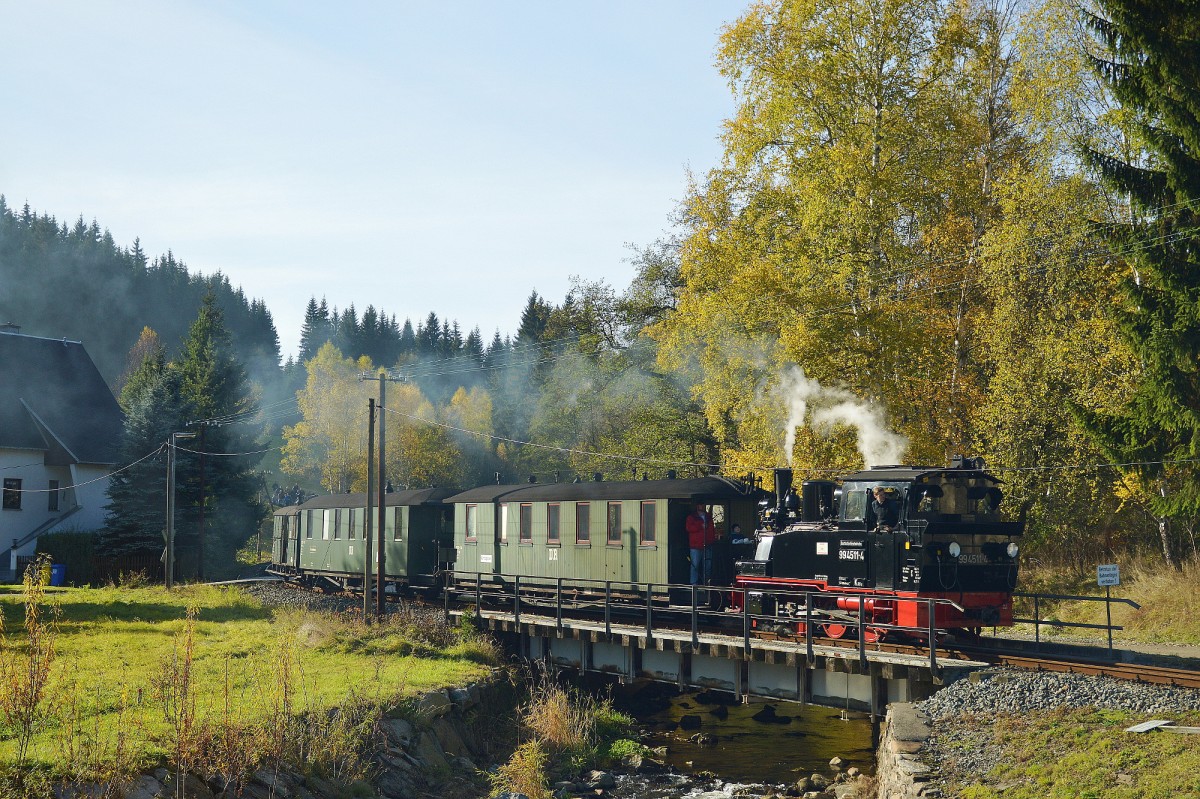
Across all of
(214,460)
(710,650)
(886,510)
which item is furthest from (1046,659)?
(214,460)

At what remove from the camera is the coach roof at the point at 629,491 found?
2298 cm

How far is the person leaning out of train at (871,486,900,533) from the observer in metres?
18.1

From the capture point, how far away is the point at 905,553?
17688 mm

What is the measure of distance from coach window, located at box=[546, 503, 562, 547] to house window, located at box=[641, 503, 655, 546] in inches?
137

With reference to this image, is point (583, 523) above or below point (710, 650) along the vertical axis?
above

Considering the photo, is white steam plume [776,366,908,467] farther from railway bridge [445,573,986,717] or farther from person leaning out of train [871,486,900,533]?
person leaning out of train [871,486,900,533]

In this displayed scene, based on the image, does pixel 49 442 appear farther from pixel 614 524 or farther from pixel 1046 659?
pixel 1046 659

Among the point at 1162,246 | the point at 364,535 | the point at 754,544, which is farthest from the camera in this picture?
the point at 364,535

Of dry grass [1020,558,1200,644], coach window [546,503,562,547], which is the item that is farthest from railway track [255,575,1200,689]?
coach window [546,503,562,547]

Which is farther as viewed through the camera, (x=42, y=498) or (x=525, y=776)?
(x=42, y=498)

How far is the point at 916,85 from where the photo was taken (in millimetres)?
28688

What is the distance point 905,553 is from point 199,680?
12.4 metres

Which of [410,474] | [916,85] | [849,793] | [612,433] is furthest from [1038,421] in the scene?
[410,474]

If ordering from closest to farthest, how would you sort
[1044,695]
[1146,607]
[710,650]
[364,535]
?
1. [1044,695]
2. [710,650]
3. [1146,607]
4. [364,535]
